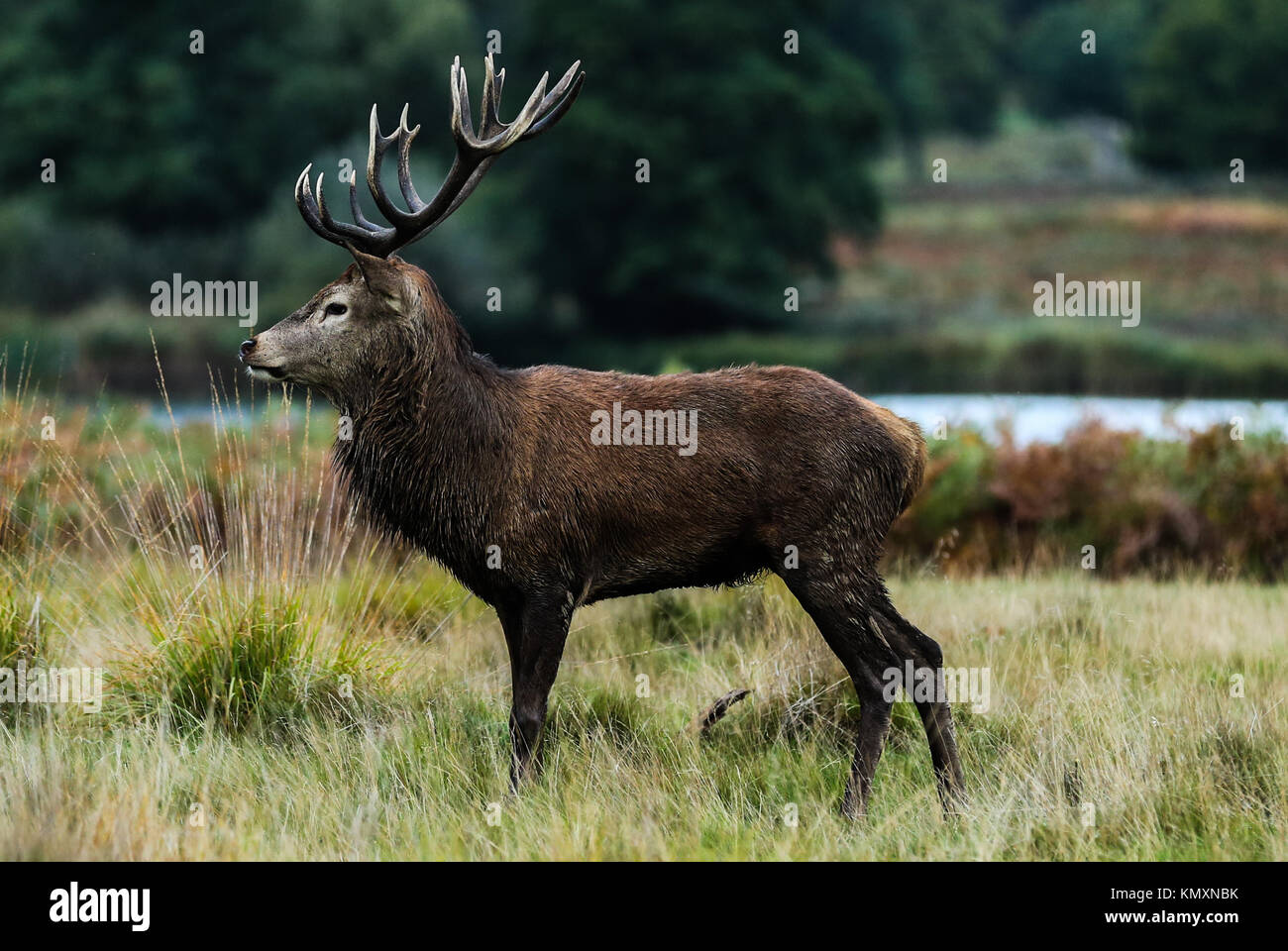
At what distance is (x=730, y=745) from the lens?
21.8ft

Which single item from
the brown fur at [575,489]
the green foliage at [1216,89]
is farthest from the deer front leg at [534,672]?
the green foliage at [1216,89]

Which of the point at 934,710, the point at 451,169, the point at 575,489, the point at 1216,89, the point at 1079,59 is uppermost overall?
the point at 1079,59

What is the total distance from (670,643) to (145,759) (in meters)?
2.90

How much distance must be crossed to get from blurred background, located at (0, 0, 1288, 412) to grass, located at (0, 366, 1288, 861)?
22.4 metres

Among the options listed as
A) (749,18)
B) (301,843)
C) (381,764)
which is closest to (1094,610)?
(381,764)

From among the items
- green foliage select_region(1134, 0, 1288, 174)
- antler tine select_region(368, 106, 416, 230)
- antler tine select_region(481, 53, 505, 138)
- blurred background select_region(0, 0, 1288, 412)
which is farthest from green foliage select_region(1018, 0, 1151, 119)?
antler tine select_region(368, 106, 416, 230)

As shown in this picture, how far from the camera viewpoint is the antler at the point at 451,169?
6.16 m

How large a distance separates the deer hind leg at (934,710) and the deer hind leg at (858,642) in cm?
9

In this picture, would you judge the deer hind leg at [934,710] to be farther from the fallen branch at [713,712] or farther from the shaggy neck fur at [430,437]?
the shaggy neck fur at [430,437]

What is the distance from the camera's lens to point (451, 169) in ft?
19.9

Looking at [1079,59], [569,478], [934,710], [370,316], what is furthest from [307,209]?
[1079,59]

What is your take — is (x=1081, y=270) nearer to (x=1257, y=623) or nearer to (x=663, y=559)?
(x=1257, y=623)

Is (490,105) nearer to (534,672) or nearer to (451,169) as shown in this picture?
(451,169)

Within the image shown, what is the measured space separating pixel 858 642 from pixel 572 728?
142cm
